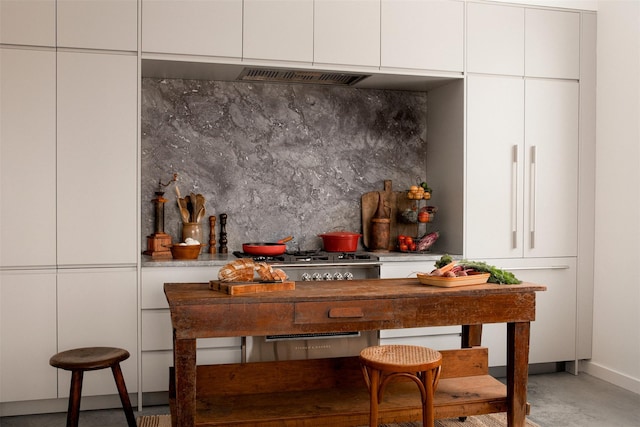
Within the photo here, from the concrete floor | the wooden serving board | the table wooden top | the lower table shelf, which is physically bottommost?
the concrete floor

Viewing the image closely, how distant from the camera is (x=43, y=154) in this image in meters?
4.05

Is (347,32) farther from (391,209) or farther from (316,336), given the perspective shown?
(316,336)

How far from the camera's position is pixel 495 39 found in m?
4.89

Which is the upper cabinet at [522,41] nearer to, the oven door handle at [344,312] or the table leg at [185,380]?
the oven door handle at [344,312]

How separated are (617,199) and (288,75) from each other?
8.84ft

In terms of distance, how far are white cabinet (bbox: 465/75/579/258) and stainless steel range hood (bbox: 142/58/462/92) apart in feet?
1.42

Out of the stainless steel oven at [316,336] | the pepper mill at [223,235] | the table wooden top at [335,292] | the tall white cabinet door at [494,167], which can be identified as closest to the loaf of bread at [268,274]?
the table wooden top at [335,292]

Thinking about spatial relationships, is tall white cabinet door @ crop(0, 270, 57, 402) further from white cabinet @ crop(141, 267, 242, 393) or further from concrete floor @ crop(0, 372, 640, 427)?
white cabinet @ crop(141, 267, 242, 393)

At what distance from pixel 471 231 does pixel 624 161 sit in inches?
50.1

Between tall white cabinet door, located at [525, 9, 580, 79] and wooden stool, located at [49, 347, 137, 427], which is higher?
tall white cabinet door, located at [525, 9, 580, 79]

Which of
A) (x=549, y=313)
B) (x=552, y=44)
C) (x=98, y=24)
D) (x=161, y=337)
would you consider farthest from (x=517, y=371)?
(x=98, y=24)

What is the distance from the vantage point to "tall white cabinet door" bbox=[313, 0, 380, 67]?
4.55 m

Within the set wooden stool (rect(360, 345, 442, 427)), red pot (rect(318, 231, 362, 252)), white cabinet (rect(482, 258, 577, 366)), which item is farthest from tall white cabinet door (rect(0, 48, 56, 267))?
white cabinet (rect(482, 258, 577, 366))

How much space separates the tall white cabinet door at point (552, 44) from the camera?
4.97m
